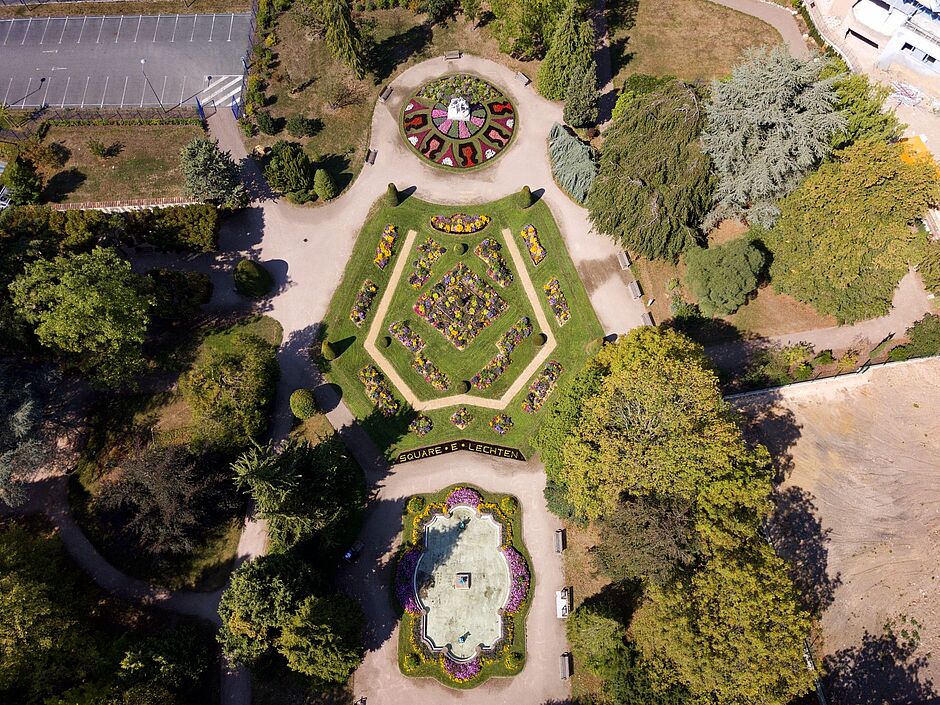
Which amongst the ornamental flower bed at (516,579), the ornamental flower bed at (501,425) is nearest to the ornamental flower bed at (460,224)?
the ornamental flower bed at (501,425)

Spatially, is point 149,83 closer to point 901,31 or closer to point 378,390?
point 378,390

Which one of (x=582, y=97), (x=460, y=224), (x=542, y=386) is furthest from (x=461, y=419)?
(x=582, y=97)

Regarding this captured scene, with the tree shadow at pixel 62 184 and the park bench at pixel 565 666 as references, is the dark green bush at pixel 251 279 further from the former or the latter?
the park bench at pixel 565 666

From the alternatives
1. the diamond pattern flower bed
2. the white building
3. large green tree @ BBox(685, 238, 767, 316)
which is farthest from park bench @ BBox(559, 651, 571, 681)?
the white building

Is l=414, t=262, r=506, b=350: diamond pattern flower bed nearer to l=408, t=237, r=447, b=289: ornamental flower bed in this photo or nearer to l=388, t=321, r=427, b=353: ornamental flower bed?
l=408, t=237, r=447, b=289: ornamental flower bed

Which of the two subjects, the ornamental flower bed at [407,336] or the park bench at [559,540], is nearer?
the park bench at [559,540]

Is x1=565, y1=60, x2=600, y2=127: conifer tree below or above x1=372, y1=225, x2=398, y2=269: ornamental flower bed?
above
